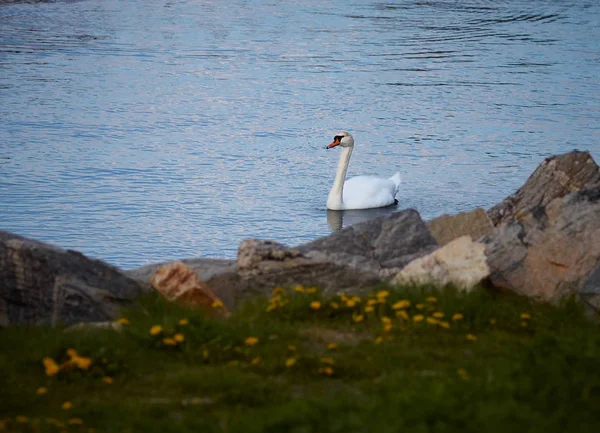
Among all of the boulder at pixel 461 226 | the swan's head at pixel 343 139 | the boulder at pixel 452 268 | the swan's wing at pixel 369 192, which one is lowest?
the swan's wing at pixel 369 192

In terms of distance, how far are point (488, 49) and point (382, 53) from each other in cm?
327

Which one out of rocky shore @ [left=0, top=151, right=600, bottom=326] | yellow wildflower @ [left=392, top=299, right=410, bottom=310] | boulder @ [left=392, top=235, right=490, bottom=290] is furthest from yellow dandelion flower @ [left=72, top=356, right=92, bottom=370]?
boulder @ [left=392, top=235, right=490, bottom=290]

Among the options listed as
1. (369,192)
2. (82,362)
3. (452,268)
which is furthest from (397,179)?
(82,362)

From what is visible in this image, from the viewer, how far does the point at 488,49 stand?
31.6m

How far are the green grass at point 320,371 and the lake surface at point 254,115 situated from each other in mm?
6393

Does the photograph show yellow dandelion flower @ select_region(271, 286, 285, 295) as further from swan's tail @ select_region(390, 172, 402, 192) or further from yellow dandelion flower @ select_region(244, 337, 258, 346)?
swan's tail @ select_region(390, 172, 402, 192)

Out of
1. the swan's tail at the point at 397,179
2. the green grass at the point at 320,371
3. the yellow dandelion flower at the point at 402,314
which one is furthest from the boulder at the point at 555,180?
the swan's tail at the point at 397,179

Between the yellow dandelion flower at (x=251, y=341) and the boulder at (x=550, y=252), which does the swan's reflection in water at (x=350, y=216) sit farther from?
the yellow dandelion flower at (x=251, y=341)

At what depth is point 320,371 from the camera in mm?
5652

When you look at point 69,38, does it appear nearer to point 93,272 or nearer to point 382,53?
point 382,53

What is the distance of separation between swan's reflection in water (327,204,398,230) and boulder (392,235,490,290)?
7.37 metres

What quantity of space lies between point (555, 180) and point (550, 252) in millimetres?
2886

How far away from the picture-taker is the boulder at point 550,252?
7.68 meters

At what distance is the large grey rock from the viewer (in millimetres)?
7406
